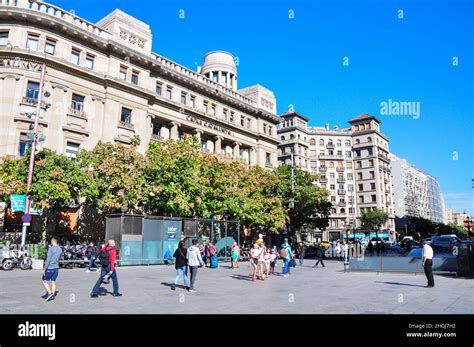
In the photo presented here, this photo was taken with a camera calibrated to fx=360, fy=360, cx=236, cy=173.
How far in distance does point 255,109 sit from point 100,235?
28.6 metres

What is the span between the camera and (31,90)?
28641mm

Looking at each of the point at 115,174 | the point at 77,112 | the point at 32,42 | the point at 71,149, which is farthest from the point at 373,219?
the point at 32,42

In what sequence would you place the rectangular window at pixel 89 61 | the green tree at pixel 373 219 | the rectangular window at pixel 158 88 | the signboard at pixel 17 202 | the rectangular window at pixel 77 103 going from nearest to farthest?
the signboard at pixel 17 202, the rectangular window at pixel 77 103, the rectangular window at pixel 89 61, the rectangular window at pixel 158 88, the green tree at pixel 373 219

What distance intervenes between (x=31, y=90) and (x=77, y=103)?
404cm

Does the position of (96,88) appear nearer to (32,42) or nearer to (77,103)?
(77,103)

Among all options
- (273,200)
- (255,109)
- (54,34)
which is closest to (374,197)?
(255,109)

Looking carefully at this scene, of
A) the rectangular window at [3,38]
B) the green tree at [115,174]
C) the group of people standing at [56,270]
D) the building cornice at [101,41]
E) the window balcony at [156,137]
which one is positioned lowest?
the group of people standing at [56,270]

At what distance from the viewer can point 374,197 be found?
85.1m

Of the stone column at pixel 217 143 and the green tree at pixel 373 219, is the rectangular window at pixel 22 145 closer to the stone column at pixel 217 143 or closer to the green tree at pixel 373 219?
the stone column at pixel 217 143

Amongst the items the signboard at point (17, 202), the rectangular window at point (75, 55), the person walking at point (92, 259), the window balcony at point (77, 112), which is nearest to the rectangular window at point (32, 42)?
the rectangular window at point (75, 55)

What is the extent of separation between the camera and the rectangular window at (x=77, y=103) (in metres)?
31.7

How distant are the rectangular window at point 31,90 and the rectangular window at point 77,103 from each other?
3.28 metres

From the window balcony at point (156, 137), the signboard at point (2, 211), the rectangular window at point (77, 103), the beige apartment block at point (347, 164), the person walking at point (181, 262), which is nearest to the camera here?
the person walking at point (181, 262)
